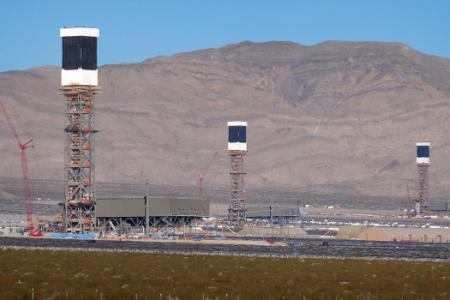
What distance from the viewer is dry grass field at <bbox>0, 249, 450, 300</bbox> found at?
191 ft

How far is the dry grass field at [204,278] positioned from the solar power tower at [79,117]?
3068 inches

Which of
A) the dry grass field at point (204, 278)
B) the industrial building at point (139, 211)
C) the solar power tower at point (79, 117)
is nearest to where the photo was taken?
the dry grass field at point (204, 278)

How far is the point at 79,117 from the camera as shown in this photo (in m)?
177

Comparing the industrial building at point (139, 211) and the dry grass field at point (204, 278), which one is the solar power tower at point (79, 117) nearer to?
the industrial building at point (139, 211)

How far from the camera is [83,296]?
54625 millimetres

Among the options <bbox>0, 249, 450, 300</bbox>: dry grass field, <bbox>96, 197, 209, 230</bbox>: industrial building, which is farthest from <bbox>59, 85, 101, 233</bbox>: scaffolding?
<bbox>0, 249, 450, 300</bbox>: dry grass field

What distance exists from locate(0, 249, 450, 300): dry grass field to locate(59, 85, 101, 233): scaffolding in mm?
77889

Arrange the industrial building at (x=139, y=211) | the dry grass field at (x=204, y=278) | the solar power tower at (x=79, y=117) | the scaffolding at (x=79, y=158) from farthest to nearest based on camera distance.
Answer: the industrial building at (x=139, y=211) < the scaffolding at (x=79, y=158) < the solar power tower at (x=79, y=117) < the dry grass field at (x=204, y=278)

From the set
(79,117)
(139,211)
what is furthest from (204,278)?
(139,211)

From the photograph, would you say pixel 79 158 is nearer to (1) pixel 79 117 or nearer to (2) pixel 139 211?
(1) pixel 79 117

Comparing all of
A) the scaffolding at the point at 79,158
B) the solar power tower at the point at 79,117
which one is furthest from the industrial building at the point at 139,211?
the solar power tower at the point at 79,117

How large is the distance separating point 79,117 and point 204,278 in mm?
110442

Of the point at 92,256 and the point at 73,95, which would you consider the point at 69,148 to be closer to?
the point at 73,95

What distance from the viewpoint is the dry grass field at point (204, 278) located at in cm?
5809
